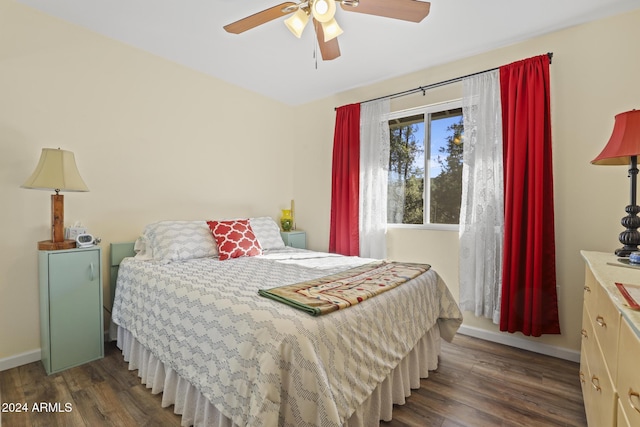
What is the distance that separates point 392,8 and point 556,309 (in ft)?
7.98

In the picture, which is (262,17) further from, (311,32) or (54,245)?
(54,245)

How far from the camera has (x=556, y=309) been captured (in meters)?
2.30

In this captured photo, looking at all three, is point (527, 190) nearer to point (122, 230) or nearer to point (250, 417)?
point (250, 417)

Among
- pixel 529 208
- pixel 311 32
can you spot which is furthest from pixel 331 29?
pixel 529 208

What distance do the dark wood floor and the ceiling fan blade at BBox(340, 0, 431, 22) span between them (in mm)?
2199

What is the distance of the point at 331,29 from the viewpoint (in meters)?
1.78

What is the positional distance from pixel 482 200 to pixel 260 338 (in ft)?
7.36

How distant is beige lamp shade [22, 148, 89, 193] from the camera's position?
6.37ft

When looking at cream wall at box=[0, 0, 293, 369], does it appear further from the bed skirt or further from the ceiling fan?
the ceiling fan

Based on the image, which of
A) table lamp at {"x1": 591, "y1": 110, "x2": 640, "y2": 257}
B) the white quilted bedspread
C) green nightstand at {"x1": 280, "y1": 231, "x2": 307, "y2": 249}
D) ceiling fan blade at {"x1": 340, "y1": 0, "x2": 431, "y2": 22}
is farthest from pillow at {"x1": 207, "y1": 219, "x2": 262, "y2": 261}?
table lamp at {"x1": 591, "y1": 110, "x2": 640, "y2": 257}

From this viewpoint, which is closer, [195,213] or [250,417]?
[250,417]

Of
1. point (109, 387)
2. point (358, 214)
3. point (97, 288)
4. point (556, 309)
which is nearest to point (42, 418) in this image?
point (109, 387)

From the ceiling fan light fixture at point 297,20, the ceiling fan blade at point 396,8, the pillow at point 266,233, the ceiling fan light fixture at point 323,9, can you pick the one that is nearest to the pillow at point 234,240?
the pillow at point 266,233

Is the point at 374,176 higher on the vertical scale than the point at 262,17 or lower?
lower
